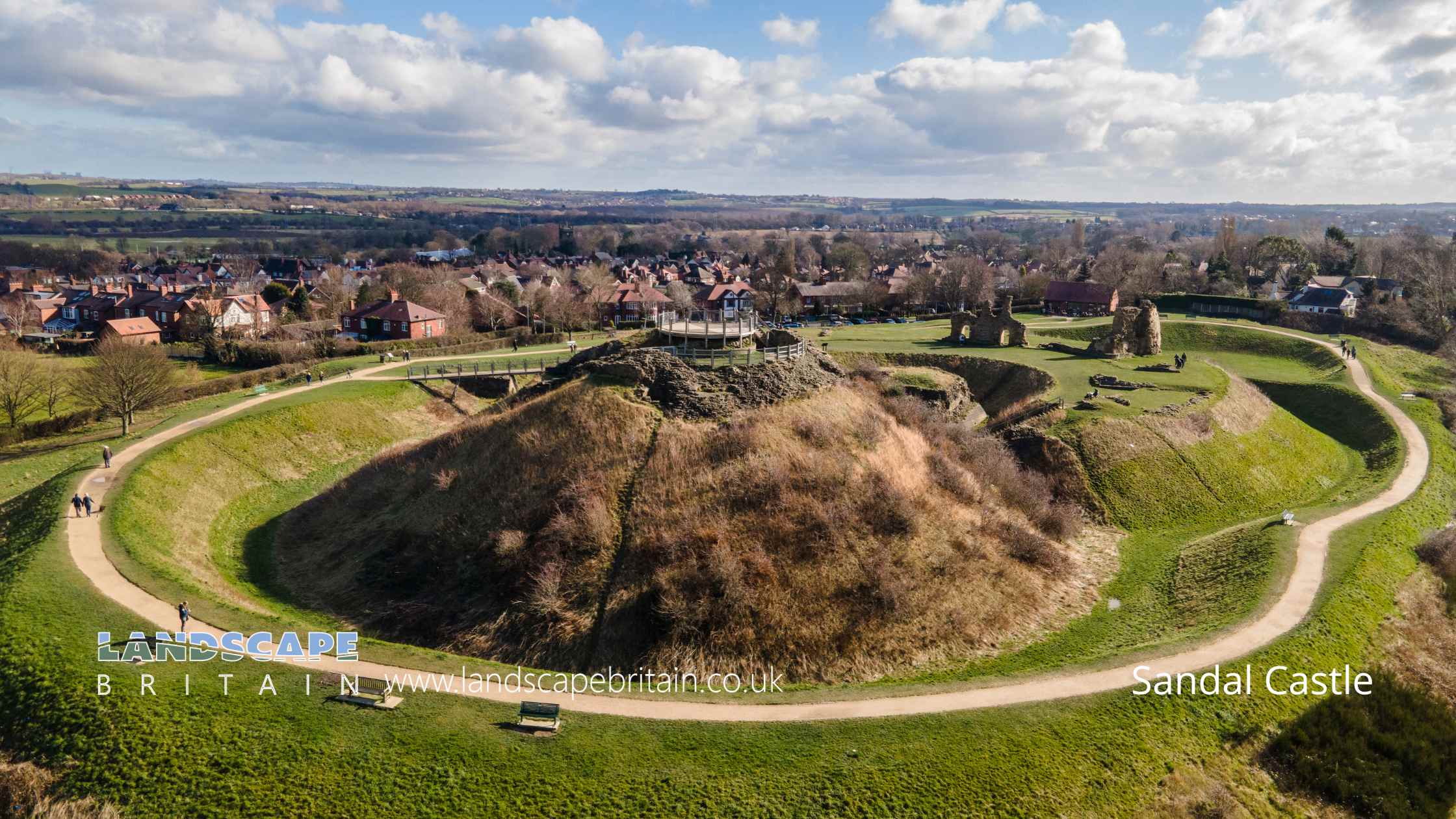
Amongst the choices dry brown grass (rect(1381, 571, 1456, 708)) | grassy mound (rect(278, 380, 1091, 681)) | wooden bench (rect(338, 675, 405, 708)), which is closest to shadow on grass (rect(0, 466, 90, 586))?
grassy mound (rect(278, 380, 1091, 681))

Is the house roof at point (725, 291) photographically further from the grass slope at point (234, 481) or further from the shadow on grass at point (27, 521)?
the shadow on grass at point (27, 521)

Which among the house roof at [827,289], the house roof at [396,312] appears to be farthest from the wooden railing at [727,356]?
the house roof at [827,289]

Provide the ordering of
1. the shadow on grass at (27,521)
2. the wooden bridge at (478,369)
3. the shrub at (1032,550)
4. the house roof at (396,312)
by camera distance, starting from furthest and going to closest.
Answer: the house roof at (396,312)
the wooden bridge at (478,369)
the shrub at (1032,550)
the shadow on grass at (27,521)

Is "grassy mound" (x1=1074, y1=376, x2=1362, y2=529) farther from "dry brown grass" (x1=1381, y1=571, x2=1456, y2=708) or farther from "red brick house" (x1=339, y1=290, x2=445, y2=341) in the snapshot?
"red brick house" (x1=339, y1=290, x2=445, y2=341)

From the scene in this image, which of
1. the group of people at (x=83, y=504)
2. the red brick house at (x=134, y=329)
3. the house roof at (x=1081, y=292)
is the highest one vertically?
A: the house roof at (x=1081, y=292)

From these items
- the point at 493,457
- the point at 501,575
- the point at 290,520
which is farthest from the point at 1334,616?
the point at 290,520

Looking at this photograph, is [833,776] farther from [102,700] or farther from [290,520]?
[290,520]

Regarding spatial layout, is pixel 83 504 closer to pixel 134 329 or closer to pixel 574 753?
pixel 574 753
